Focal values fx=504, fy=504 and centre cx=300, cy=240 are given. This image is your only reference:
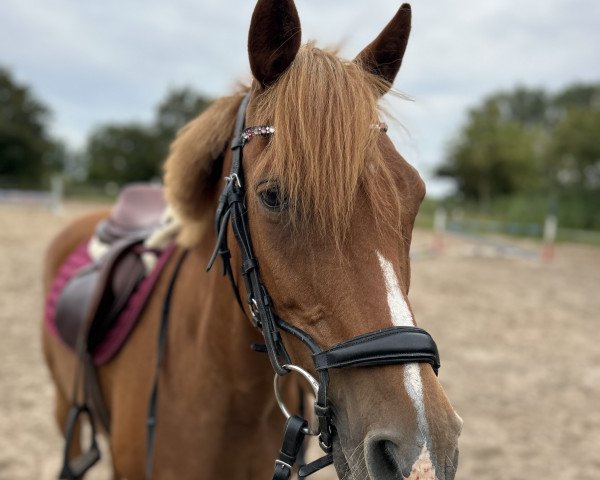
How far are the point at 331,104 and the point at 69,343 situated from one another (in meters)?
1.87

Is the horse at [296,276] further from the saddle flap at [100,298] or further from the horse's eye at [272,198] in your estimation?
the saddle flap at [100,298]

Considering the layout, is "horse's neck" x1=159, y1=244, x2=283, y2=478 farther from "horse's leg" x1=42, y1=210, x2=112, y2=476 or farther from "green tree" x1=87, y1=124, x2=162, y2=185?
"green tree" x1=87, y1=124, x2=162, y2=185

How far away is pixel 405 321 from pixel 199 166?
0.90 meters

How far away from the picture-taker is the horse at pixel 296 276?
3.51 ft

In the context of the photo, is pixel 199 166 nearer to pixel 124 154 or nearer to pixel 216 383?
pixel 216 383

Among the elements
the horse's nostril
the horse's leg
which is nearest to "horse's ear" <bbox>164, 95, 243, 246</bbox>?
the horse's nostril

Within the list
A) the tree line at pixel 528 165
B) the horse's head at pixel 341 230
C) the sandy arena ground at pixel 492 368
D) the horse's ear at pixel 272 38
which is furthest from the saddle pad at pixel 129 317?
the tree line at pixel 528 165

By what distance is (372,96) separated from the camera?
1323 millimetres

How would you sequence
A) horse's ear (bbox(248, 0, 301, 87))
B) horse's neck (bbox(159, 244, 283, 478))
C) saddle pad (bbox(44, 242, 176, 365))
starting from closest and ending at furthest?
horse's ear (bbox(248, 0, 301, 87)), horse's neck (bbox(159, 244, 283, 478)), saddle pad (bbox(44, 242, 176, 365))

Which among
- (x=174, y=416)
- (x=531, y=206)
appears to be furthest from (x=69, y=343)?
(x=531, y=206)

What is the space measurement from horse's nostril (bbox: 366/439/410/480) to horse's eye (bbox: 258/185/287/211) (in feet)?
1.82

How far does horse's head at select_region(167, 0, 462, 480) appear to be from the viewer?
3.39ft

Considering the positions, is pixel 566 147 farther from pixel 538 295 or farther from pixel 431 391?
pixel 431 391

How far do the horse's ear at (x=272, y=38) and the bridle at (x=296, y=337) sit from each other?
164mm
